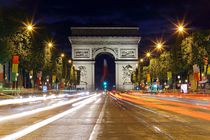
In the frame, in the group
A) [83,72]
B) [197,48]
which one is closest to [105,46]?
[83,72]

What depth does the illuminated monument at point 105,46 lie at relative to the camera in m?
149

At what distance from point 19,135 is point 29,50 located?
5810cm

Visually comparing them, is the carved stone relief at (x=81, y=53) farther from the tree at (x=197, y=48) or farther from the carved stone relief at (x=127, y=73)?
the tree at (x=197, y=48)

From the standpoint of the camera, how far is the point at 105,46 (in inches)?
5969

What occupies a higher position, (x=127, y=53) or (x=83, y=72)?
(x=127, y=53)

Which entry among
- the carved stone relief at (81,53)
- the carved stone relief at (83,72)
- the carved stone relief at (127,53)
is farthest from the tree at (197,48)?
the carved stone relief at (83,72)

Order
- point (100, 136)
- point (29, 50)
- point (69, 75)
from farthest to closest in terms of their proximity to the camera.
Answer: point (69, 75)
point (29, 50)
point (100, 136)

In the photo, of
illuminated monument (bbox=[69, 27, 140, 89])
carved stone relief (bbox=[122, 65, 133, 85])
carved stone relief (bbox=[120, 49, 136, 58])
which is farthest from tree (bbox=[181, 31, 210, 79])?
carved stone relief (bbox=[122, 65, 133, 85])

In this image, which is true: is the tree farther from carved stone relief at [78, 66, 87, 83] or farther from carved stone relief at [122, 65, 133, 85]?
carved stone relief at [78, 66, 87, 83]

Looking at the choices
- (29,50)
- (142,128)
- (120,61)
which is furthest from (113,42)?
(142,128)

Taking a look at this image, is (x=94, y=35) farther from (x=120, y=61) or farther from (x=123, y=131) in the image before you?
(x=123, y=131)

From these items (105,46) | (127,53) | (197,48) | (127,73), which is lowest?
(127,73)

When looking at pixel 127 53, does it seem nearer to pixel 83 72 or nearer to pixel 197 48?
pixel 83 72

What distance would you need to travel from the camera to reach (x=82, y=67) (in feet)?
500
